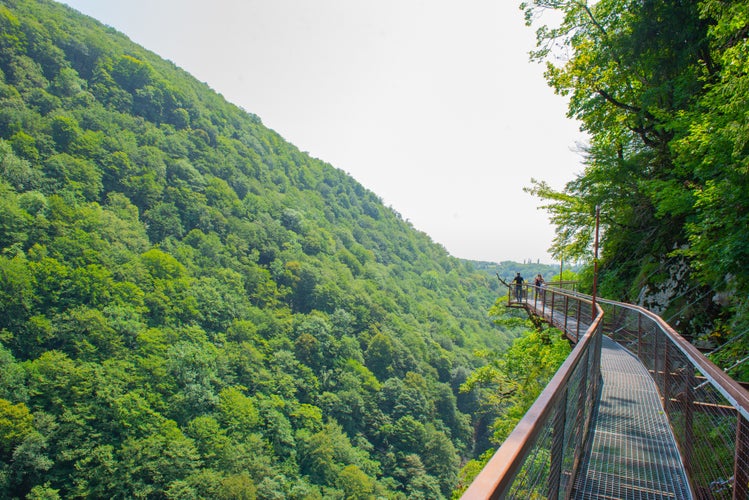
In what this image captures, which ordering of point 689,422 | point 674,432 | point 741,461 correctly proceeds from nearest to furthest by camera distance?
point 741,461 → point 689,422 → point 674,432

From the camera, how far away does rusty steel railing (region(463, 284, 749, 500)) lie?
1.00 m

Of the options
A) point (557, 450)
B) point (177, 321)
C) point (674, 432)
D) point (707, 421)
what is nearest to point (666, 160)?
point (674, 432)

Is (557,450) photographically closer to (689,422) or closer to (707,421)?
(707,421)

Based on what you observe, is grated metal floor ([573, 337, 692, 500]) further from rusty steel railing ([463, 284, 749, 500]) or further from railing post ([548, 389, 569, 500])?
railing post ([548, 389, 569, 500])

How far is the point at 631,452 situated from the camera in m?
3.45

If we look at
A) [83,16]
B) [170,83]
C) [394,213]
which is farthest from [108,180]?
[394,213]

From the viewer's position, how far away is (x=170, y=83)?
10200 cm

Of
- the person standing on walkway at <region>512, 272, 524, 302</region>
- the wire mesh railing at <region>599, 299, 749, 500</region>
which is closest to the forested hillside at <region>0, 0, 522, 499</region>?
the person standing on walkway at <region>512, 272, 524, 302</region>

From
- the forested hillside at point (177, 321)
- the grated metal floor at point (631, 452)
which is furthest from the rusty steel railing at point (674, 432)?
the forested hillside at point (177, 321)

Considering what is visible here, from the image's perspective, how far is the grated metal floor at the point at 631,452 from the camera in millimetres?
2869

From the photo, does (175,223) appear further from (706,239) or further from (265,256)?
(706,239)

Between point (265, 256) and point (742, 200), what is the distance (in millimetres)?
83641

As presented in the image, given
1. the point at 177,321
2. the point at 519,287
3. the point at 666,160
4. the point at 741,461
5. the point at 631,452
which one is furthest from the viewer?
the point at 177,321

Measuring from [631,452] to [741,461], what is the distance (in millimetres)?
1809
